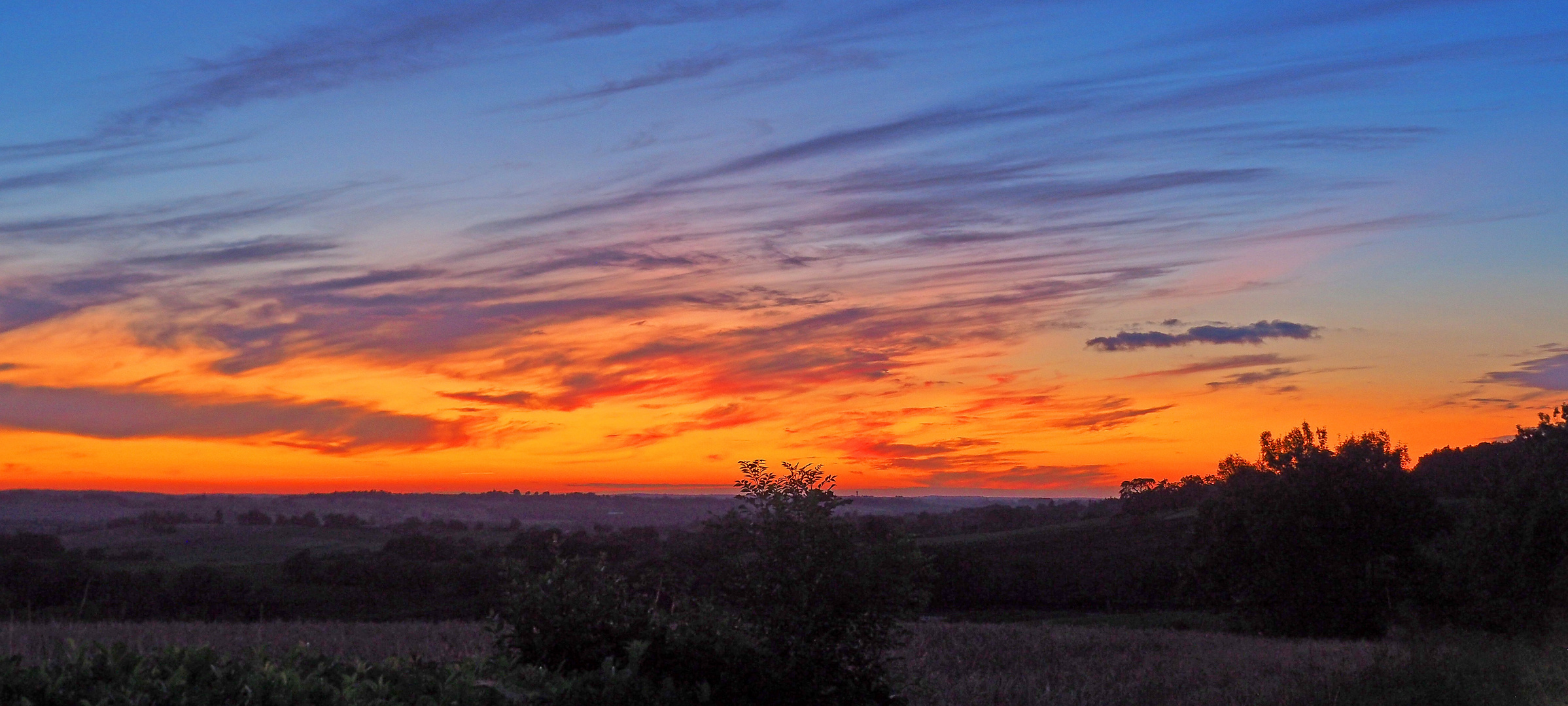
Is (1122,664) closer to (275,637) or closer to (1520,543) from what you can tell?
(275,637)

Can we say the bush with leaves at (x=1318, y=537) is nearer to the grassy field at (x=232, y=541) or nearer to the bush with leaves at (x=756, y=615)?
the bush with leaves at (x=756, y=615)

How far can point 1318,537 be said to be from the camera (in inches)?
1471

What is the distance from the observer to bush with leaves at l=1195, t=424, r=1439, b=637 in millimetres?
36625

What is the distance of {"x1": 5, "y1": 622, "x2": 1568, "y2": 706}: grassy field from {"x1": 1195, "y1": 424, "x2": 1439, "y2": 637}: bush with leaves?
1100 cm

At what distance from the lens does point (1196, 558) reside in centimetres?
3994

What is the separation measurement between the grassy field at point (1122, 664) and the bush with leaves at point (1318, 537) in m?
11.0

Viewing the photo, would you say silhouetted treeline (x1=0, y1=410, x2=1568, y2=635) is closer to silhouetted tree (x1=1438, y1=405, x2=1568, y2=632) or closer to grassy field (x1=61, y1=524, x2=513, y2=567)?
silhouetted tree (x1=1438, y1=405, x2=1568, y2=632)

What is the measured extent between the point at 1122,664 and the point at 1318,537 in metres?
19.5

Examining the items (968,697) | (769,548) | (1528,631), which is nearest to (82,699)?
(769,548)

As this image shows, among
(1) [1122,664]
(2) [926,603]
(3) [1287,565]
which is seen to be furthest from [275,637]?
(3) [1287,565]

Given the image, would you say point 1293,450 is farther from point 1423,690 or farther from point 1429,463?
point 1429,463

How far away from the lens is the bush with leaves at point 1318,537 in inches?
1442

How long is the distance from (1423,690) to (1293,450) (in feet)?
73.1

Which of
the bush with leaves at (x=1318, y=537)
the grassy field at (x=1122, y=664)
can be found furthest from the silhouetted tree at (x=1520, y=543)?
the grassy field at (x=1122, y=664)
